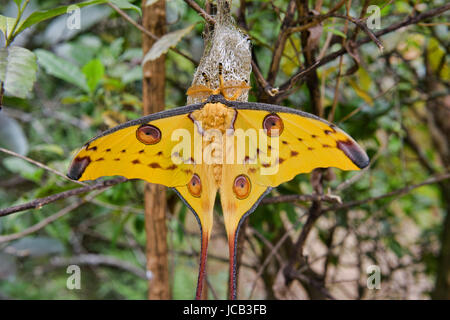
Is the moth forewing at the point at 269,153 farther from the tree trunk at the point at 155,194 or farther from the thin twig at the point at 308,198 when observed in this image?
the tree trunk at the point at 155,194

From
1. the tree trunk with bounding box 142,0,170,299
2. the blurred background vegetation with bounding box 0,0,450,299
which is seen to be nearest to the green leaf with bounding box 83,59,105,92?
the blurred background vegetation with bounding box 0,0,450,299

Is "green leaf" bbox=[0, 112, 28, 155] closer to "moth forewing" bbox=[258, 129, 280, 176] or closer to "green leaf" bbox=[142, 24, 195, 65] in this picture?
"green leaf" bbox=[142, 24, 195, 65]

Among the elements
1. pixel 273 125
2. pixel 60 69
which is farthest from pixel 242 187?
pixel 60 69

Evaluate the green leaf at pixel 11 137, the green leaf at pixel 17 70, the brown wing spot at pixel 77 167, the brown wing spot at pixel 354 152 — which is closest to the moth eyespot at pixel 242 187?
the brown wing spot at pixel 354 152

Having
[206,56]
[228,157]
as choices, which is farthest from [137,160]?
[206,56]

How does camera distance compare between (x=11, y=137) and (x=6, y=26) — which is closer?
(x=6, y=26)

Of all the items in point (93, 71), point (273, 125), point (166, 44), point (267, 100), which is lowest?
point (273, 125)

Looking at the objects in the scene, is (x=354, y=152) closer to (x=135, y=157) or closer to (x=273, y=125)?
(x=273, y=125)
